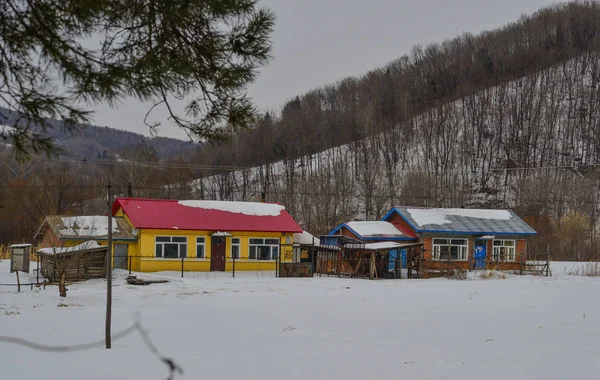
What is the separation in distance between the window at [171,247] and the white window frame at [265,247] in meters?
3.81

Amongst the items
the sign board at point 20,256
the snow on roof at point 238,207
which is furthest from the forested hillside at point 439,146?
the sign board at point 20,256

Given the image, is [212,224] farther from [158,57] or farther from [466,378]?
[158,57]

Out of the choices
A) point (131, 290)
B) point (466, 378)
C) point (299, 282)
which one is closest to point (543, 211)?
point (299, 282)

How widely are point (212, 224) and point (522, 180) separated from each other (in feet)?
143

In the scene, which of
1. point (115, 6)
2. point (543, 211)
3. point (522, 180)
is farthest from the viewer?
point (522, 180)

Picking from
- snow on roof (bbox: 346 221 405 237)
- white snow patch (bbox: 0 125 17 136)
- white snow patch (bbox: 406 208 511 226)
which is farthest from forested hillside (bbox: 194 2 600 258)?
white snow patch (bbox: 0 125 17 136)

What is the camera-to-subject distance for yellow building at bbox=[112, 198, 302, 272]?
3216 cm

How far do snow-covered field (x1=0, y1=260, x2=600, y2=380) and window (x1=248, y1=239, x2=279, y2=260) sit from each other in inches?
381

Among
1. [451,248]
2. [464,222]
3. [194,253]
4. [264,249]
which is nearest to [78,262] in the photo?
[194,253]

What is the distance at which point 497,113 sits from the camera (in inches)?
3140

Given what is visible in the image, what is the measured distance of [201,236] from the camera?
110ft

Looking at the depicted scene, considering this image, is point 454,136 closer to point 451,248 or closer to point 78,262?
point 451,248

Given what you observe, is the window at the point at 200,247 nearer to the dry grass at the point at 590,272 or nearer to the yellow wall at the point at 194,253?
the yellow wall at the point at 194,253

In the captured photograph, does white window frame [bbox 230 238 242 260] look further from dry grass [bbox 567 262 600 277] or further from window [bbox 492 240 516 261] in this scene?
dry grass [bbox 567 262 600 277]
